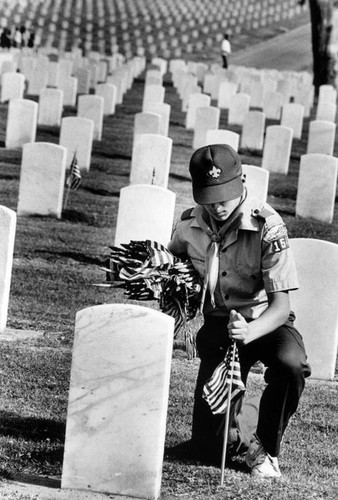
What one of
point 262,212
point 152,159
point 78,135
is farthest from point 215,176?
point 78,135

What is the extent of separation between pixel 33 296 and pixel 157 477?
13.6ft

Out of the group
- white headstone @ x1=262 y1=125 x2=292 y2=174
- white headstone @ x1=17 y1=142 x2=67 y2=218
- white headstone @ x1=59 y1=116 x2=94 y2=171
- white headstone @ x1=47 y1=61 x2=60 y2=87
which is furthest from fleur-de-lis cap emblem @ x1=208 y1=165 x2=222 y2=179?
white headstone @ x1=47 y1=61 x2=60 y2=87

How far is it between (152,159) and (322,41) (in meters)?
17.7

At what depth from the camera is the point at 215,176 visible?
5602mm

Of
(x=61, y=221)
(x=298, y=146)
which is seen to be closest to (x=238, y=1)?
(x=298, y=146)

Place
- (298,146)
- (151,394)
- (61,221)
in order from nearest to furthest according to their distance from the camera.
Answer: (151,394) → (61,221) → (298,146)

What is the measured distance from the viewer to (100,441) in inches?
218

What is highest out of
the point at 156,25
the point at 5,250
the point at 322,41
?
the point at 156,25

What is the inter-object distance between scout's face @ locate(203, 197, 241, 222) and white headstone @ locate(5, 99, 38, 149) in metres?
11.4

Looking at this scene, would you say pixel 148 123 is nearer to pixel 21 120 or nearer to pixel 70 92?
pixel 21 120

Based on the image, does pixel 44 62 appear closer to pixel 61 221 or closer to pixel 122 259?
pixel 61 221

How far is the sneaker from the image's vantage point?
5.82 m

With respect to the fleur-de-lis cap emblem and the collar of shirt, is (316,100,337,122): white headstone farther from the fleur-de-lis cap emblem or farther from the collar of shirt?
the fleur-de-lis cap emblem

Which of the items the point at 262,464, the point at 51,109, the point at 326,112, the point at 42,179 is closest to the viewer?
the point at 262,464
